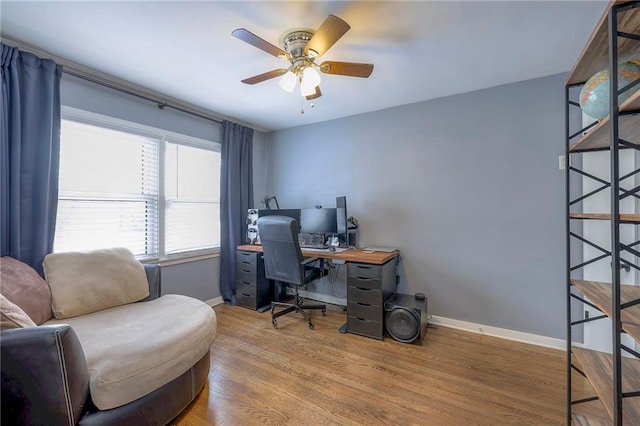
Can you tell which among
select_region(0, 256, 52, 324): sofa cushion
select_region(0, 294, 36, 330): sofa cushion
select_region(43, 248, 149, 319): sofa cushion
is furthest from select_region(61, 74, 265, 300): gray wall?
select_region(0, 294, 36, 330): sofa cushion

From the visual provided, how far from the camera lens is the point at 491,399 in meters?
1.67

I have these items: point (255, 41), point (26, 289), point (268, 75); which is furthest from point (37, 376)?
point (268, 75)

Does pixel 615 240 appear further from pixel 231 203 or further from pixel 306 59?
pixel 231 203

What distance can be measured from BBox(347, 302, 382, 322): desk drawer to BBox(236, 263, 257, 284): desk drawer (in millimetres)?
1272

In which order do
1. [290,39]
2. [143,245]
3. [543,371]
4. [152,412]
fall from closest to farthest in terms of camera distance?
1. [152,412]
2. [290,39]
3. [543,371]
4. [143,245]

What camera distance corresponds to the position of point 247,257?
325cm

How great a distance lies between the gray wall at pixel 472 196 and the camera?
91.3 inches

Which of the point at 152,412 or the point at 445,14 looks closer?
the point at 152,412

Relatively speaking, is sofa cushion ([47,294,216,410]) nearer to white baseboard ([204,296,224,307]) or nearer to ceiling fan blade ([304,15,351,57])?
Answer: white baseboard ([204,296,224,307])

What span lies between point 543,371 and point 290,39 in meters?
3.03

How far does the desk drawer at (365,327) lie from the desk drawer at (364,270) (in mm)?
424

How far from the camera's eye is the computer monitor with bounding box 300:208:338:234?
3184mm

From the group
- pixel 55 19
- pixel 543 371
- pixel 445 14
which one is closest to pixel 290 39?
pixel 445 14

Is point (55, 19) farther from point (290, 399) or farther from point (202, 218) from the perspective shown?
point (290, 399)
